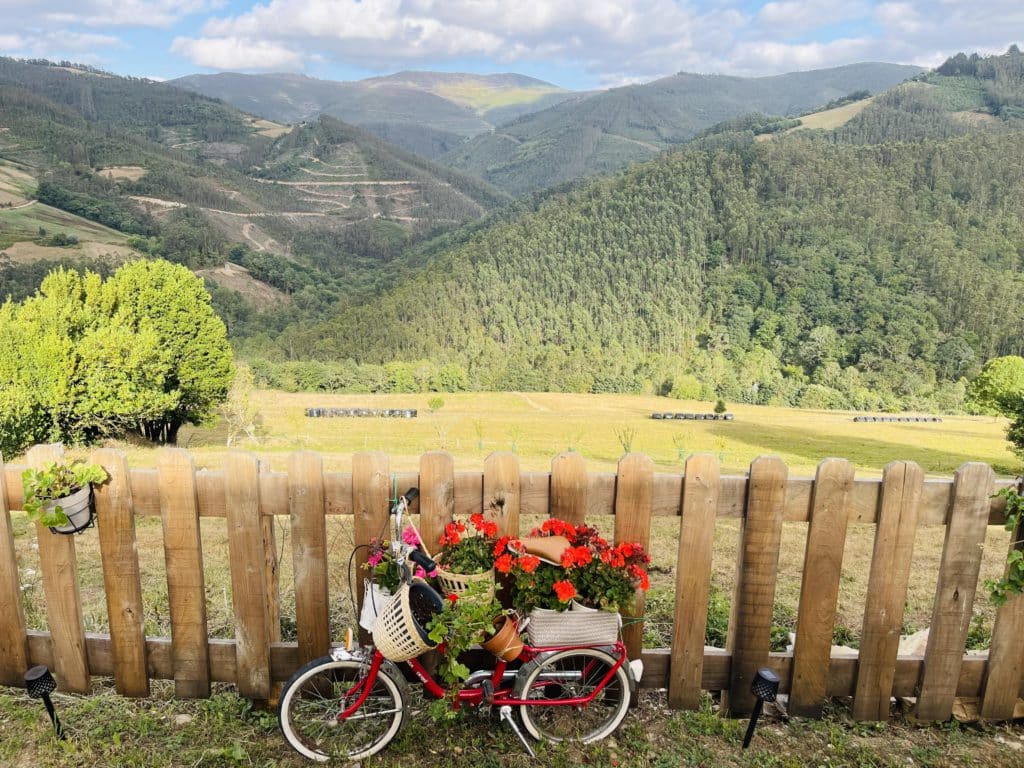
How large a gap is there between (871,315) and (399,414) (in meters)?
91.6

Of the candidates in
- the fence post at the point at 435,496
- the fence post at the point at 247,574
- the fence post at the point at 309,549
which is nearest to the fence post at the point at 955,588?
the fence post at the point at 435,496

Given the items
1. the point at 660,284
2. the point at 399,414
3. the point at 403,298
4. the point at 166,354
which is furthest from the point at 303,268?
the point at 166,354

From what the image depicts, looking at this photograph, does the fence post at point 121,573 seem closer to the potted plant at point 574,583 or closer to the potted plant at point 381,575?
the potted plant at point 381,575

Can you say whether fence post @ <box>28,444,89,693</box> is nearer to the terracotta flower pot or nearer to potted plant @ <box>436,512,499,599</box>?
potted plant @ <box>436,512,499,599</box>

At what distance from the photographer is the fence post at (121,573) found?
2975 mm

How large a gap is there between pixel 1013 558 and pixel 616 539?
1.80 meters

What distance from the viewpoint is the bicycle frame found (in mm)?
2848

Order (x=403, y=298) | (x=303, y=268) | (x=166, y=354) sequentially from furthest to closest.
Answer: (x=303, y=268) → (x=403, y=298) → (x=166, y=354)

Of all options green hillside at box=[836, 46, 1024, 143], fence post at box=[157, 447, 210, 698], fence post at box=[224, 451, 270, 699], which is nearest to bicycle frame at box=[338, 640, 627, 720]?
fence post at box=[224, 451, 270, 699]

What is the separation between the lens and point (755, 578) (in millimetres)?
3031

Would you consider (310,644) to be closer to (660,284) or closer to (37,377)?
(37,377)

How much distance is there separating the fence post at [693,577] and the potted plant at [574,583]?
0.32 metres

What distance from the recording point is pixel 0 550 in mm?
3152

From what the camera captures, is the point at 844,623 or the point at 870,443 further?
the point at 870,443
